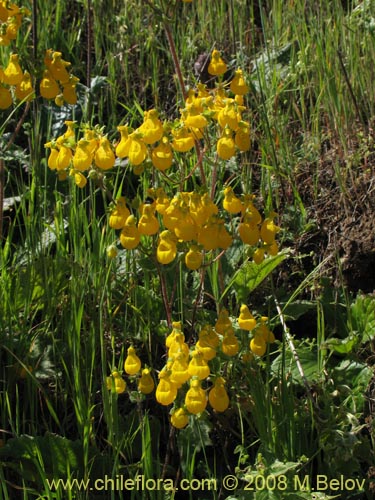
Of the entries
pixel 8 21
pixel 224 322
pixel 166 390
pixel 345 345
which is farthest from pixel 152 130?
pixel 345 345

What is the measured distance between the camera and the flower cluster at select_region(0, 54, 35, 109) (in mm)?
2113

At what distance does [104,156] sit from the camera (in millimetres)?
1786

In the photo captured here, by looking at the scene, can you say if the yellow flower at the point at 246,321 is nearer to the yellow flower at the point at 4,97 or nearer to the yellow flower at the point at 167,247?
the yellow flower at the point at 167,247

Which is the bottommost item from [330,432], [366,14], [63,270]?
[330,432]

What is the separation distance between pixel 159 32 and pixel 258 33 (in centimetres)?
51

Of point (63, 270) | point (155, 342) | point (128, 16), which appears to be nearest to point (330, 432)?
point (155, 342)

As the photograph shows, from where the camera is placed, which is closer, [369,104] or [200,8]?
[369,104]

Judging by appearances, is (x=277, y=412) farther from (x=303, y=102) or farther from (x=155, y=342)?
(x=303, y=102)

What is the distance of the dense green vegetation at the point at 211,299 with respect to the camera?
187 cm

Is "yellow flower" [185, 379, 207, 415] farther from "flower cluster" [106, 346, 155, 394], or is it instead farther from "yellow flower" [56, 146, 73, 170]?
"yellow flower" [56, 146, 73, 170]

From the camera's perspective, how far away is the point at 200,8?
3.56m

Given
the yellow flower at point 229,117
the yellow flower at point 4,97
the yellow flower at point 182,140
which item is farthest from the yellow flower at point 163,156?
the yellow flower at point 4,97

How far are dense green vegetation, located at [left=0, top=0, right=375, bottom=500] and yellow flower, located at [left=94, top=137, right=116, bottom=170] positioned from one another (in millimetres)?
77

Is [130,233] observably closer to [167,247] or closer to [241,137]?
[167,247]
